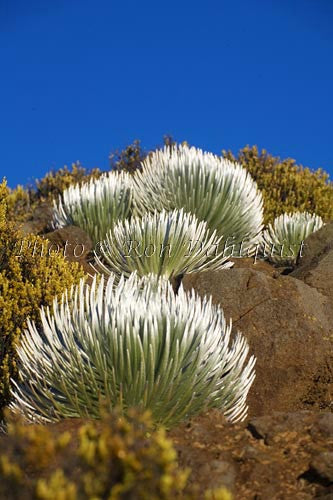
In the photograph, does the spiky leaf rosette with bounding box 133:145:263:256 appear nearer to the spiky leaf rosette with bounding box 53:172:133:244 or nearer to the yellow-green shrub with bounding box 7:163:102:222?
the spiky leaf rosette with bounding box 53:172:133:244

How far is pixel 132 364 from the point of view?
4539 mm

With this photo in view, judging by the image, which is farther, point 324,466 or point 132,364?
point 132,364

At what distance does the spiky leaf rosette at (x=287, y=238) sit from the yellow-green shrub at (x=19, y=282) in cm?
375

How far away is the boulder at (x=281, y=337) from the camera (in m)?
5.86

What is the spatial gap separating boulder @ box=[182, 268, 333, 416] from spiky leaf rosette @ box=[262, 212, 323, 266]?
3577mm

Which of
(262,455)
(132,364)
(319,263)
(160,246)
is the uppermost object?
(319,263)

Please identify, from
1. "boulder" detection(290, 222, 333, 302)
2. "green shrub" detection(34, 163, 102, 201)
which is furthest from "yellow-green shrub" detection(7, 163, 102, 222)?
"boulder" detection(290, 222, 333, 302)

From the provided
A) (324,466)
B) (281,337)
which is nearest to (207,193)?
(281,337)

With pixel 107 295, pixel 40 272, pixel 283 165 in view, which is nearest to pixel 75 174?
pixel 283 165

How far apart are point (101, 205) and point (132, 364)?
19.1 ft

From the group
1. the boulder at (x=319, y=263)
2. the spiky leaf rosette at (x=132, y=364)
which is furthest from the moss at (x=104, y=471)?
the boulder at (x=319, y=263)

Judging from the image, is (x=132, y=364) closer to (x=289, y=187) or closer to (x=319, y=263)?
(x=319, y=263)

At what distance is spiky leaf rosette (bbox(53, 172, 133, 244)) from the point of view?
10148 millimetres

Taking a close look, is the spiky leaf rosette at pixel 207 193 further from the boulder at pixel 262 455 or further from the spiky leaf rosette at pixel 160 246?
the boulder at pixel 262 455
